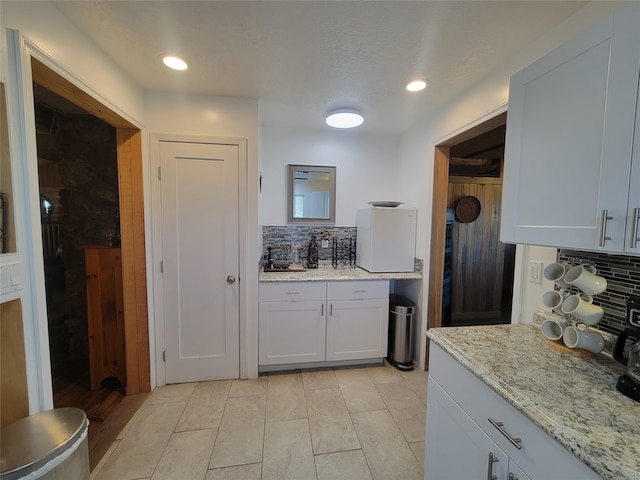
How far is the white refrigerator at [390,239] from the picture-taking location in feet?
8.61

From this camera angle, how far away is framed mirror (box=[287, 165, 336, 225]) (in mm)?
2957

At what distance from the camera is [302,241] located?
3.04 m

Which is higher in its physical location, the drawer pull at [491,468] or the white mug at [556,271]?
the white mug at [556,271]

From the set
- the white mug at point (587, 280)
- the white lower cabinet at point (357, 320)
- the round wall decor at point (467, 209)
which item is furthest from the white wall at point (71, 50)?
the round wall decor at point (467, 209)

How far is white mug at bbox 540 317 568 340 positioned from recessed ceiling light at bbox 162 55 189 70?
250cm

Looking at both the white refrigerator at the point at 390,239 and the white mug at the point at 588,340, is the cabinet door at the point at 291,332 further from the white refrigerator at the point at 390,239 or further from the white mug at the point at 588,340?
the white mug at the point at 588,340

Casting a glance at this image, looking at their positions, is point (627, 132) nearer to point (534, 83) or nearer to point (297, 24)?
point (534, 83)

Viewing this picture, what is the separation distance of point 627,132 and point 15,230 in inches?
86.3

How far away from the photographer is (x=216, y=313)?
232 centimetres

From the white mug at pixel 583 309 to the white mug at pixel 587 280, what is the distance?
0.20ft

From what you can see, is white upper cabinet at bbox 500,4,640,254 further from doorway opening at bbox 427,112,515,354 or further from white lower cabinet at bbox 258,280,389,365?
doorway opening at bbox 427,112,515,354

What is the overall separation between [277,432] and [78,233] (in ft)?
7.90

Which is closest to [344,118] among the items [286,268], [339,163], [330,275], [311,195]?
[339,163]

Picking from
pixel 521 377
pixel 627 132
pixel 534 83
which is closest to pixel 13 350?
pixel 521 377
